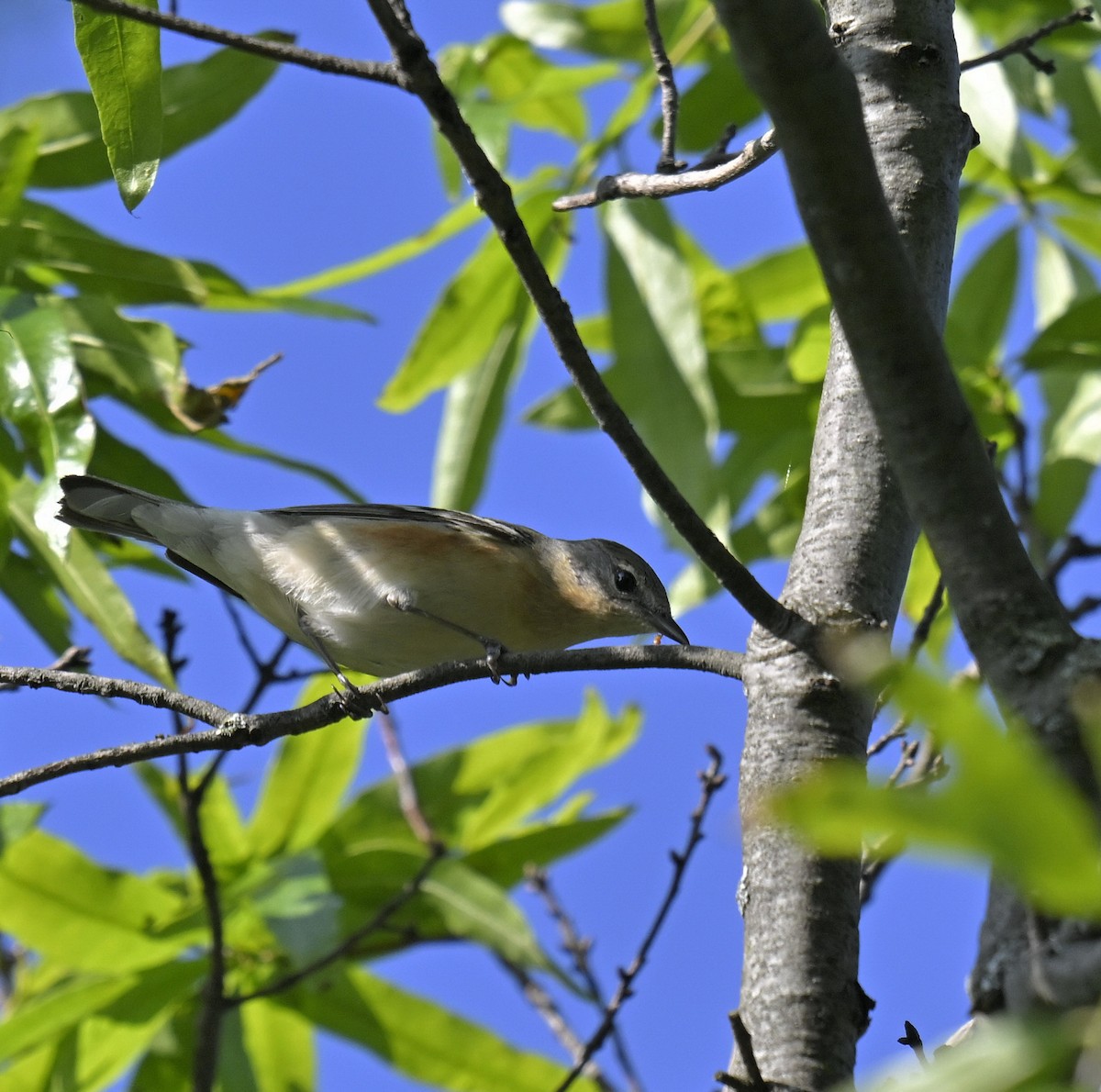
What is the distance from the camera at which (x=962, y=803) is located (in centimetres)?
78

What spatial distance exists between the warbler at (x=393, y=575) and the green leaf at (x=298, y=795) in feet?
1.18

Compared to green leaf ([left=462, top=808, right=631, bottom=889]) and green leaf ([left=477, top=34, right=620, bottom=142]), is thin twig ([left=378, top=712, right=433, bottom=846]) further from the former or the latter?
green leaf ([left=477, top=34, right=620, bottom=142])

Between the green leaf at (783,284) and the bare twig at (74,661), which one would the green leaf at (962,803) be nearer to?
the bare twig at (74,661)

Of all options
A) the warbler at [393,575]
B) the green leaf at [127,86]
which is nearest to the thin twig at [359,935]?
the warbler at [393,575]

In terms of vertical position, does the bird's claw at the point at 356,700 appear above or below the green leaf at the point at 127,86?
below

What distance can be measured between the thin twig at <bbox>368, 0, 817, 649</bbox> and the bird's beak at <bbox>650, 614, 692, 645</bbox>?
A: 8.20ft

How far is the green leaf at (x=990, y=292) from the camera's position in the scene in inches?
188

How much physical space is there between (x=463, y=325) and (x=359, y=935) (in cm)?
207

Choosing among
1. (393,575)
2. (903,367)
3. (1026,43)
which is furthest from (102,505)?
(903,367)

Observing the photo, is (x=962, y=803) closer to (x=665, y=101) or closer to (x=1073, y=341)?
(x=665, y=101)

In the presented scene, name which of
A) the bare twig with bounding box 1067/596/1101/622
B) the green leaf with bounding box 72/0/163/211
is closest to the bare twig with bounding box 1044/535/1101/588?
the bare twig with bounding box 1067/596/1101/622

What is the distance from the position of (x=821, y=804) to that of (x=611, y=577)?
13.8 ft

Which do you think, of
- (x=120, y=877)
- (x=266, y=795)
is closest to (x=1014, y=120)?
(x=266, y=795)

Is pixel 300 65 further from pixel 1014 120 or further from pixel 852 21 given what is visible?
pixel 1014 120
